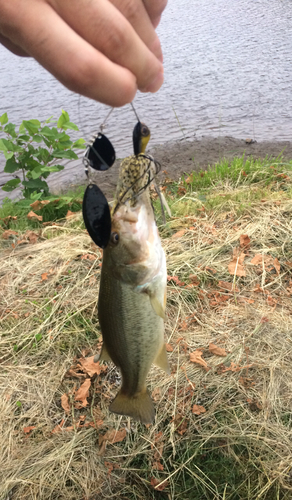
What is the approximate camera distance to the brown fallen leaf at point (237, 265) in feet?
13.1

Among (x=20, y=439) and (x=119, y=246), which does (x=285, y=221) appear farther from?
(x=20, y=439)

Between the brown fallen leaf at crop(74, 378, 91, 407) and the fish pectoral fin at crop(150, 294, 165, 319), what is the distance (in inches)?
67.7

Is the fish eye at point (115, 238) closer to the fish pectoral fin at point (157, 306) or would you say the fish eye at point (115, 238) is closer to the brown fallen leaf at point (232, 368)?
the fish pectoral fin at point (157, 306)

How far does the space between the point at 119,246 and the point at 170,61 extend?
13758 mm

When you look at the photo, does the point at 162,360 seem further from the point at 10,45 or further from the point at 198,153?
the point at 198,153

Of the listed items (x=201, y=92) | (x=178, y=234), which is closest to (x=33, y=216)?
(x=178, y=234)

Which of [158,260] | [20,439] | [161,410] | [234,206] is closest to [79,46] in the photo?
[158,260]

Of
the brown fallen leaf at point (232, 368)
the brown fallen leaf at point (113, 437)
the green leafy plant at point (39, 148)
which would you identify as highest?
the green leafy plant at point (39, 148)

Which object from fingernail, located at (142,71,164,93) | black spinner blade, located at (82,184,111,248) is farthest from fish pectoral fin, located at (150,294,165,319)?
fingernail, located at (142,71,164,93)

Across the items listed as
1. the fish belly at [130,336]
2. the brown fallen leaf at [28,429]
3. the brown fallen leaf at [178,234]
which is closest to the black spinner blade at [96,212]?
the fish belly at [130,336]

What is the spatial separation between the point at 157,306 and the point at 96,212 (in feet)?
2.01

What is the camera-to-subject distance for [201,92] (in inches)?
464

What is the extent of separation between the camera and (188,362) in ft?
10.7

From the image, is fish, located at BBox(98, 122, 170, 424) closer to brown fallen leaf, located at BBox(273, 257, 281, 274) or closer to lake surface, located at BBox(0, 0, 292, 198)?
brown fallen leaf, located at BBox(273, 257, 281, 274)
